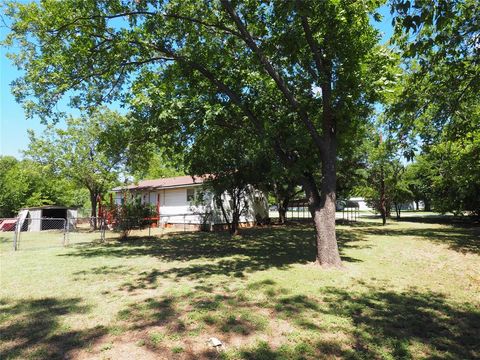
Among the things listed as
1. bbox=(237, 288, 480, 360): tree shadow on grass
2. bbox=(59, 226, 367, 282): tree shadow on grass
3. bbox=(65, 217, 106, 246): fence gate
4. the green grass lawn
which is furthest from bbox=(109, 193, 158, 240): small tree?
bbox=(237, 288, 480, 360): tree shadow on grass

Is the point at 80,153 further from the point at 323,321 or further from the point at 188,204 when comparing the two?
the point at 323,321

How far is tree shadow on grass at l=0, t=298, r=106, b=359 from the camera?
4039 mm

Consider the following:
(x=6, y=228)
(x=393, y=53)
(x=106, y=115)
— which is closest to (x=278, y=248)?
(x=393, y=53)

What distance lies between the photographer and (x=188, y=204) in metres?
23.9

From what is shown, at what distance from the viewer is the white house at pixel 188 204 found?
22016 millimetres

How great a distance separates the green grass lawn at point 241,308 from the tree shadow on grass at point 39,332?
0.05ft

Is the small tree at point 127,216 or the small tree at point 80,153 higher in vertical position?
the small tree at point 80,153

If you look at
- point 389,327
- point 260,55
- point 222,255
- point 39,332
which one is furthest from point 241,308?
point 260,55

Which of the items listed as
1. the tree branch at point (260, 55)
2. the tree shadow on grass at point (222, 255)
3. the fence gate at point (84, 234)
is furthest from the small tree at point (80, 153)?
the tree branch at point (260, 55)

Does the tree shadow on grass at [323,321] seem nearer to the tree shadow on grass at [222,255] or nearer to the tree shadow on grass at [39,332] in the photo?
the tree shadow on grass at [39,332]

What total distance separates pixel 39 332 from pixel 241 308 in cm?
290

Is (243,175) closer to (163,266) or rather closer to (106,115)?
(163,266)

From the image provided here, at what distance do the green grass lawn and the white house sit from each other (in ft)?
37.8

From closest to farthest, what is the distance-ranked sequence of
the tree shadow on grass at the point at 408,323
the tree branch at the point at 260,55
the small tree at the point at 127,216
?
the tree shadow on grass at the point at 408,323 < the tree branch at the point at 260,55 < the small tree at the point at 127,216
